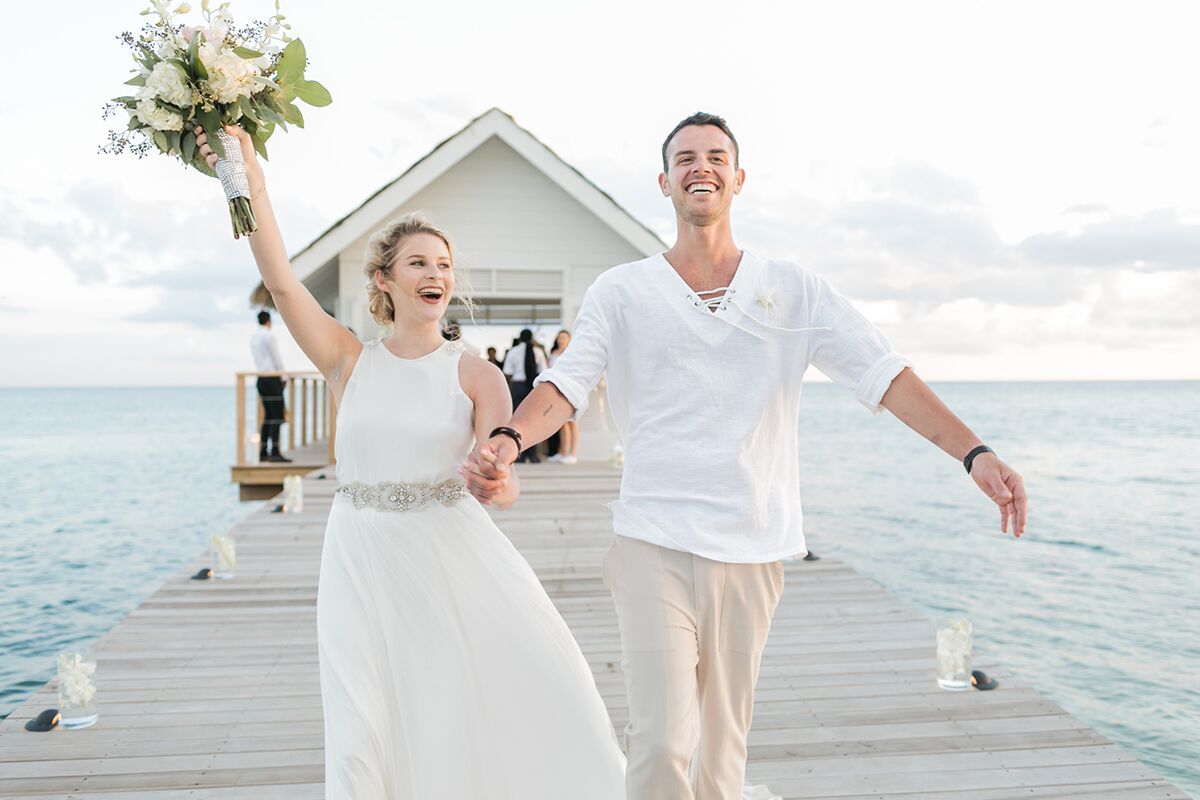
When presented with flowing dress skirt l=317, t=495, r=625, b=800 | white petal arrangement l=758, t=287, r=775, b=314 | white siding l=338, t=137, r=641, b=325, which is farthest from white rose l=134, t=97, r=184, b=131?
white siding l=338, t=137, r=641, b=325

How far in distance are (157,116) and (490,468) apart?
5.12ft

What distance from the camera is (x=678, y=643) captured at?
8.87ft

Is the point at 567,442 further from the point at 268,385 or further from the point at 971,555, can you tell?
the point at 971,555

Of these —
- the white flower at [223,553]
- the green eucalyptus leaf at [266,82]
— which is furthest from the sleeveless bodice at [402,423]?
the white flower at [223,553]

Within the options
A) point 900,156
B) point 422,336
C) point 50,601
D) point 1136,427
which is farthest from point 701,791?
point 1136,427

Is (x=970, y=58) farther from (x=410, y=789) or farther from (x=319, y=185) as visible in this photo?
(x=410, y=789)

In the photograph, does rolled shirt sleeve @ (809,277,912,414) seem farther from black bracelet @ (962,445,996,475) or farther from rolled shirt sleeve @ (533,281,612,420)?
rolled shirt sleeve @ (533,281,612,420)

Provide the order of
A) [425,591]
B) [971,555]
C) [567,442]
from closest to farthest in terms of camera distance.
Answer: [425,591], [567,442], [971,555]

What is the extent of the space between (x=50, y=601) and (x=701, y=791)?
15.7m

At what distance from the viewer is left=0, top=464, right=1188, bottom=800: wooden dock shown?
400 cm

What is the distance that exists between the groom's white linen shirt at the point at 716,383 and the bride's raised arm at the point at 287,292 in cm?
99

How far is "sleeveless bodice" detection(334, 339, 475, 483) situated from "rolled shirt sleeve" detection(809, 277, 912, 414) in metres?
1.26

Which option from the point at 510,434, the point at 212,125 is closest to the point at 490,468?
the point at 510,434

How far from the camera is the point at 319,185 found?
2114 centimetres
